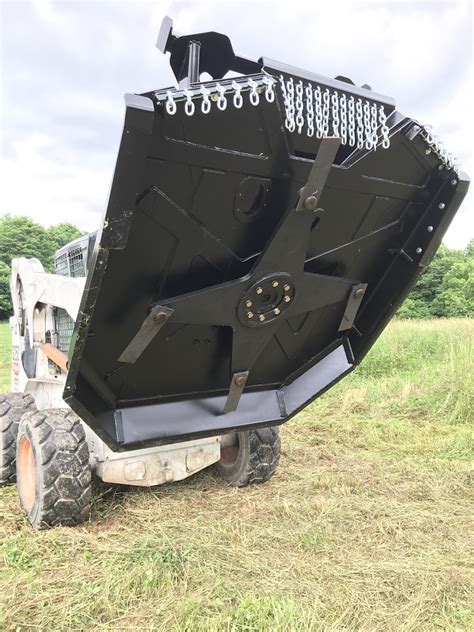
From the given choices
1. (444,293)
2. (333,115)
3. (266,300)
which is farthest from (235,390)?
(444,293)

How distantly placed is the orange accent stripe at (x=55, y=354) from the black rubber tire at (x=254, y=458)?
1250 millimetres

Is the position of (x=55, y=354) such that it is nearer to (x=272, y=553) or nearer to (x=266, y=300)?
(x=266, y=300)

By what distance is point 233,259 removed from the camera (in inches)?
89.4

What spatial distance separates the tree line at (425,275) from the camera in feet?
107

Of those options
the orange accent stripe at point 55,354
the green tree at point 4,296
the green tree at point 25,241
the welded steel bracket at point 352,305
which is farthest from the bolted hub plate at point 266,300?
the green tree at point 25,241

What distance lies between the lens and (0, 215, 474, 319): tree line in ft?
107

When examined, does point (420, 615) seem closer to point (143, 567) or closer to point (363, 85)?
point (143, 567)

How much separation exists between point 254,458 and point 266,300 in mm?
1512

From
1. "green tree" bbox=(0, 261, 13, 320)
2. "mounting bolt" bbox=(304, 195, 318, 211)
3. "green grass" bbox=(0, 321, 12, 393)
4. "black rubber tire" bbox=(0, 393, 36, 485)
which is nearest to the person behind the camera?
"mounting bolt" bbox=(304, 195, 318, 211)

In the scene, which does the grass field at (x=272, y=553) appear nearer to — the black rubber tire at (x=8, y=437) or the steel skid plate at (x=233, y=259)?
the black rubber tire at (x=8, y=437)

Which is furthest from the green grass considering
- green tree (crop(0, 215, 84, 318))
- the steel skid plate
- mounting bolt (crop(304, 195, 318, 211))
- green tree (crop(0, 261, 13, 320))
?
green tree (crop(0, 215, 84, 318))

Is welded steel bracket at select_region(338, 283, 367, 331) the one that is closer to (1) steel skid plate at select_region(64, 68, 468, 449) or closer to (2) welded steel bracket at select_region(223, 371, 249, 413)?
(1) steel skid plate at select_region(64, 68, 468, 449)

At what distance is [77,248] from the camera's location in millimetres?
3395

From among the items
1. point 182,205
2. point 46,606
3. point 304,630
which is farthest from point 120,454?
point 182,205
